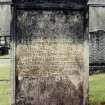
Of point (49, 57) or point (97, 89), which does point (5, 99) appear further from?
point (97, 89)

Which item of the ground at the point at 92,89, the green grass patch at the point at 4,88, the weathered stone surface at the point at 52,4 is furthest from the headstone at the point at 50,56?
the green grass patch at the point at 4,88

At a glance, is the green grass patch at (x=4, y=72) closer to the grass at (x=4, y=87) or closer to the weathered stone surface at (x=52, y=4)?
the grass at (x=4, y=87)

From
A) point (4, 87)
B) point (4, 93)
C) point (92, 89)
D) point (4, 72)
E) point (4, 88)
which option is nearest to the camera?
point (4, 93)

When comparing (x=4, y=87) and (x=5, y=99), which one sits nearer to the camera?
(x=5, y=99)

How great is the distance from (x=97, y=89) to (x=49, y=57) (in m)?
4.02

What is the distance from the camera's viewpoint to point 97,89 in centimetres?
1291

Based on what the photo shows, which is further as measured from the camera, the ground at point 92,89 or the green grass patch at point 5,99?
the ground at point 92,89

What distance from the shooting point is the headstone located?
9.15 metres

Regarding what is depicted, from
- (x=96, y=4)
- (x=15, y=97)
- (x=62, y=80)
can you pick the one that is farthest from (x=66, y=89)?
(x=96, y=4)

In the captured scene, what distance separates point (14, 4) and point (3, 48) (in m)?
14.7

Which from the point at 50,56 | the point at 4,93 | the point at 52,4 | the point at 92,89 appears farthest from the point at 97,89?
the point at 52,4

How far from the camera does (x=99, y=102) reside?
1049 cm

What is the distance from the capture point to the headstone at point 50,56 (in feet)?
30.0

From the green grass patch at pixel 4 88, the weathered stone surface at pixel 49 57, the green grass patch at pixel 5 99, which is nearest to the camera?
the weathered stone surface at pixel 49 57
